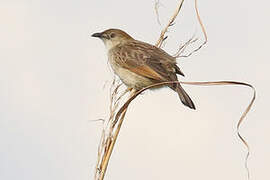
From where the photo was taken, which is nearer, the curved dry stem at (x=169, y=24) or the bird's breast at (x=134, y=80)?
the curved dry stem at (x=169, y=24)

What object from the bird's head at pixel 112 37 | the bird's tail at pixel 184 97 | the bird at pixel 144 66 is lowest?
the bird's tail at pixel 184 97

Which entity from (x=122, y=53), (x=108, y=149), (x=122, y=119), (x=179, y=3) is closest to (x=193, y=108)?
(x=122, y=53)

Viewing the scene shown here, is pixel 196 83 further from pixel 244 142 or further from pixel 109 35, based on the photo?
pixel 109 35

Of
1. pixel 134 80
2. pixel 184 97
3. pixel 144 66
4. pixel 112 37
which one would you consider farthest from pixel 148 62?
pixel 112 37

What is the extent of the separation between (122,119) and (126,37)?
3.25 meters

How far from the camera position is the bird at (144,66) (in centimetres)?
487

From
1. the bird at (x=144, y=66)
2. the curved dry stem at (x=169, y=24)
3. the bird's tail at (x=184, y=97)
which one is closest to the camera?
the curved dry stem at (x=169, y=24)

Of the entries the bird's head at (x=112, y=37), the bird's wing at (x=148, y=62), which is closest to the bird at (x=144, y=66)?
the bird's wing at (x=148, y=62)

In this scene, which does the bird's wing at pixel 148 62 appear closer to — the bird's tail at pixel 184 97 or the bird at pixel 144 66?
the bird at pixel 144 66

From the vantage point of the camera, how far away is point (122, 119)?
2.86 meters

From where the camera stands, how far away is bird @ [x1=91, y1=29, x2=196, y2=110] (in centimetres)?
487

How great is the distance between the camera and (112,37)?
19.6 ft

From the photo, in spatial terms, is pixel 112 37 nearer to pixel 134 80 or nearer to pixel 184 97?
pixel 134 80

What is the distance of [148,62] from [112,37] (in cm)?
108
